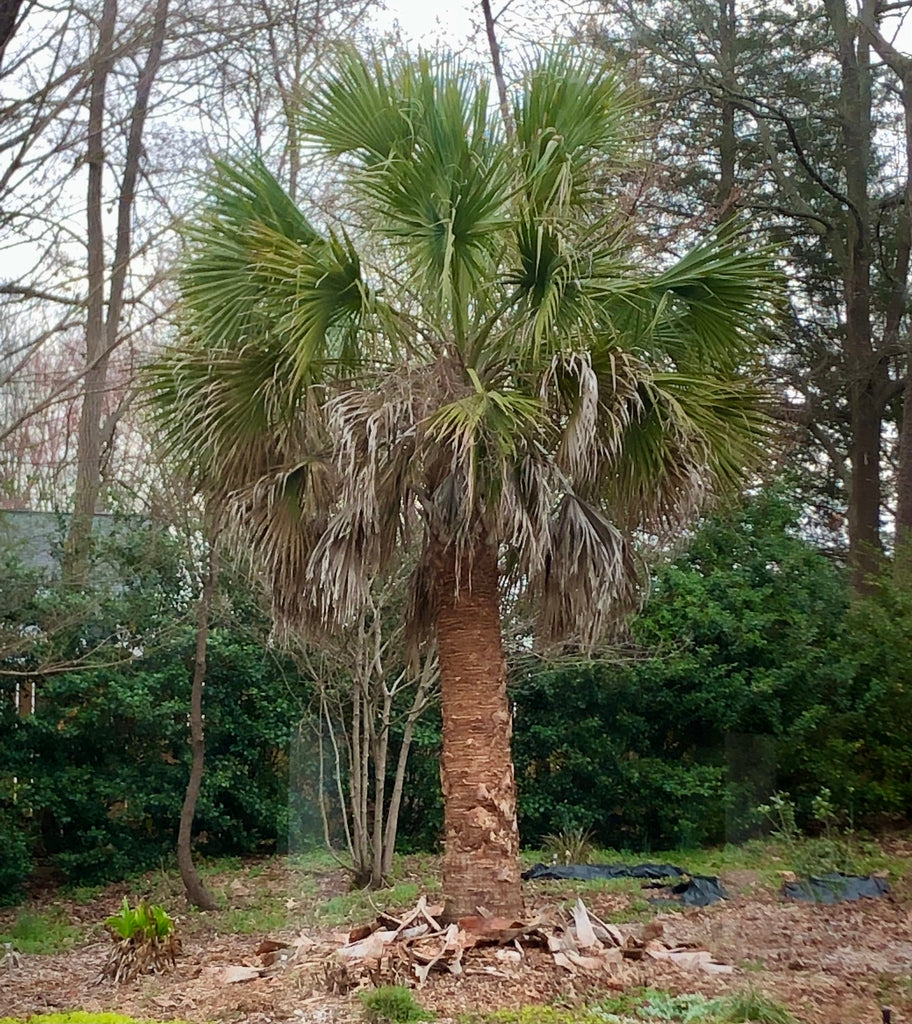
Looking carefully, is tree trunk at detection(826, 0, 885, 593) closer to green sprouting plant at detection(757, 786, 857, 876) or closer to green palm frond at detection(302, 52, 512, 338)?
green sprouting plant at detection(757, 786, 857, 876)

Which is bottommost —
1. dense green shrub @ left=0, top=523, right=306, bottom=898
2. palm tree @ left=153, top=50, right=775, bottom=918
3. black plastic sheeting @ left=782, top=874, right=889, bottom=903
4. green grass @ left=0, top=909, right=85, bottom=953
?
green grass @ left=0, top=909, right=85, bottom=953

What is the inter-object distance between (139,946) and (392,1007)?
2.59 metres

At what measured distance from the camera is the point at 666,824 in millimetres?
11000

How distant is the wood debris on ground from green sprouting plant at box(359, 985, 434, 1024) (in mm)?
436

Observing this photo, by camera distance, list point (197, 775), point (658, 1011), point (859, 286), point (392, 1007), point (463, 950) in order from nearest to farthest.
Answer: point (658, 1011)
point (392, 1007)
point (463, 950)
point (197, 775)
point (859, 286)

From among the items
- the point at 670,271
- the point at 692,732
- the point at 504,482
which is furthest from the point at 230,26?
the point at 692,732

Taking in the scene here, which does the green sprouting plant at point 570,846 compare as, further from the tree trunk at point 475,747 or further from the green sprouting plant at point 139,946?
the green sprouting plant at point 139,946

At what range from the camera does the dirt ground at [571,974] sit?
201 inches

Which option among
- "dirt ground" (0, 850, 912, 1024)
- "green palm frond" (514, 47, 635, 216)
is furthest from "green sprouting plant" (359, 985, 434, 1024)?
"green palm frond" (514, 47, 635, 216)

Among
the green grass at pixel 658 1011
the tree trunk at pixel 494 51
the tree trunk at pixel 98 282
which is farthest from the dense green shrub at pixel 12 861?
the tree trunk at pixel 494 51

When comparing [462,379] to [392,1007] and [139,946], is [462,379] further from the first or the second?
[139,946]

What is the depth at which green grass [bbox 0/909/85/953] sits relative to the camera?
8.37m

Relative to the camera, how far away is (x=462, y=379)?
644 centimetres

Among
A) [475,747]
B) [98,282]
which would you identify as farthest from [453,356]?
[98,282]
